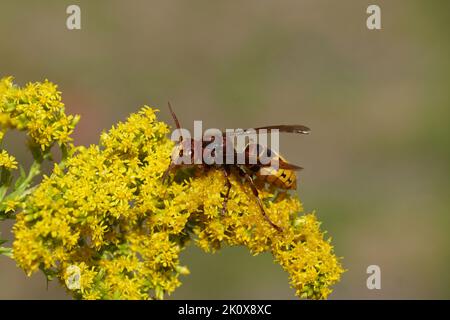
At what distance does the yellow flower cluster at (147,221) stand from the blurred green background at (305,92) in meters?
5.41

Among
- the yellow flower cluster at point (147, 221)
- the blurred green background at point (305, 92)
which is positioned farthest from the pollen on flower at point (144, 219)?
the blurred green background at point (305, 92)

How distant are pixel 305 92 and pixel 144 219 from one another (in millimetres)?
9133

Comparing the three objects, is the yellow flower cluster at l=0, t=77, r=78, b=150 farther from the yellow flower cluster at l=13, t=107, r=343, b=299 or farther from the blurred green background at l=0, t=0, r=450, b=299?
the blurred green background at l=0, t=0, r=450, b=299

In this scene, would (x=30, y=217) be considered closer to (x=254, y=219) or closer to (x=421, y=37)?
(x=254, y=219)

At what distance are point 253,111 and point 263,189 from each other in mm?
7913

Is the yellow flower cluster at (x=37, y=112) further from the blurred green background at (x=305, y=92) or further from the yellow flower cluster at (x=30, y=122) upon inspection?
the blurred green background at (x=305, y=92)

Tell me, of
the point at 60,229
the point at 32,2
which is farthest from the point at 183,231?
the point at 32,2

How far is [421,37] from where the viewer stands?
15.1 m

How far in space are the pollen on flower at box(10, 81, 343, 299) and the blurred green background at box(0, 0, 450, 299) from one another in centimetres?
542

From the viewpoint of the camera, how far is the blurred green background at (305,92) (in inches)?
470

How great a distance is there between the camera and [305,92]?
46.3 ft

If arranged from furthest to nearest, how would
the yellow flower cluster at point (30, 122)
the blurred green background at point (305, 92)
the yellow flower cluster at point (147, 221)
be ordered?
the blurred green background at point (305, 92)
the yellow flower cluster at point (30, 122)
the yellow flower cluster at point (147, 221)

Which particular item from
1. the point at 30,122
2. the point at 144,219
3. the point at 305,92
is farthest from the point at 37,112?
the point at 305,92

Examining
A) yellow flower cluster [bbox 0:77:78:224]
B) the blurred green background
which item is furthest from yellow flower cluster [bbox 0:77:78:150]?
the blurred green background
